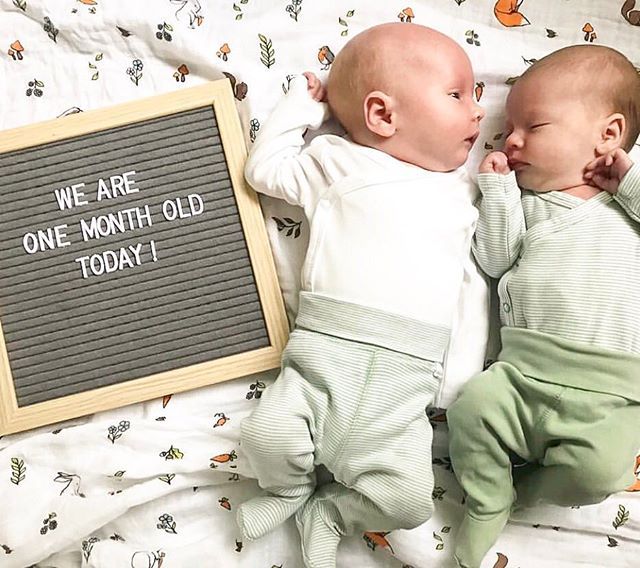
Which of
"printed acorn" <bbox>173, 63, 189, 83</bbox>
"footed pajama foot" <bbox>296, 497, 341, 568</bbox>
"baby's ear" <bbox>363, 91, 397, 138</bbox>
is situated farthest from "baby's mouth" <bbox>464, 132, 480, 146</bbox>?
"footed pajama foot" <bbox>296, 497, 341, 568</bbox>

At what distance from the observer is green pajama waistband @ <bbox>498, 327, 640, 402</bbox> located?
1117mm

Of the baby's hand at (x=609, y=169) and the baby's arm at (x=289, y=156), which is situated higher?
the baby's arm at (x=289, y=156)

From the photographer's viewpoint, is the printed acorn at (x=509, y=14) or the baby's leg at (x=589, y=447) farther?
the printed acorn at (x=509, y=14)

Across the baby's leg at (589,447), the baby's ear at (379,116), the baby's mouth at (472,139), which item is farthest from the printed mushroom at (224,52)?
the baby's leg at (589,447)

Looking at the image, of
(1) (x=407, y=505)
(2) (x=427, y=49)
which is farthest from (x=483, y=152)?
(1) (x=407, y=505)

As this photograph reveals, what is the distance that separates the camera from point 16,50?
1.37 meters

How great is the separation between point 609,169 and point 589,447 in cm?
43

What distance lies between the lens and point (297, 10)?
53.6 inches

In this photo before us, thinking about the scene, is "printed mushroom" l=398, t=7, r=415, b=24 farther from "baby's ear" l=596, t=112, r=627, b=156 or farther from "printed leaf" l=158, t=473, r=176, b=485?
"printed leaf" l=158, t=473, r=176, b=485

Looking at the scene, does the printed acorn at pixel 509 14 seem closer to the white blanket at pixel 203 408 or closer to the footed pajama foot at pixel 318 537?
the white blanket at pixel 203 408

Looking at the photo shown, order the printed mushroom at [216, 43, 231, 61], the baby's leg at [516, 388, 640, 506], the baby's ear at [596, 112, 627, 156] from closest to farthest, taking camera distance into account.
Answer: the baby's leg at [516, 388, 640, 506] → the baby's ear at [596, 112, 627, 156] → the printed mushroom at [216, 43, 231, 61]

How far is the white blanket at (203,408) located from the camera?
1.21 meters

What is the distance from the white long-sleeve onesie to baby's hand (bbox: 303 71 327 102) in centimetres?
1

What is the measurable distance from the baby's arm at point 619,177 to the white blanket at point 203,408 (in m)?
0.19
